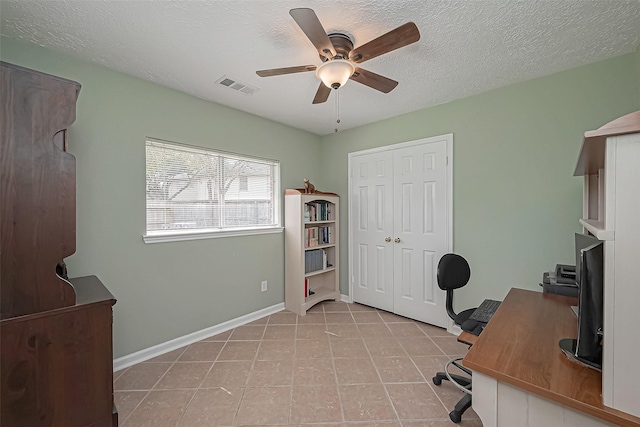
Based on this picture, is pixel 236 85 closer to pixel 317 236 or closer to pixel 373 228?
pixel 317 236

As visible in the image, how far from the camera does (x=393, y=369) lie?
210 centimetres

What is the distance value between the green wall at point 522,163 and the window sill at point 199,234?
7.18ft

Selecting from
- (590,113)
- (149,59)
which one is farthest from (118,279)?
(590,113)

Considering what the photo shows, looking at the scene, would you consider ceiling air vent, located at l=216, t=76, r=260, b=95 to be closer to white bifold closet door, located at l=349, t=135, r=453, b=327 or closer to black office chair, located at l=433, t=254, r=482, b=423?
white bifold closet door, located at l=349, t=135, r=453, b=327

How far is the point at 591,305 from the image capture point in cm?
97

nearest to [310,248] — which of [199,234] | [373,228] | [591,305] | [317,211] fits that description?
[317,211]

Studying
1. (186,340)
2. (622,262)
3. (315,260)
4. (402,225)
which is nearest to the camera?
(622,262)

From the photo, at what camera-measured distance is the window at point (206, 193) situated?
7.85 ft

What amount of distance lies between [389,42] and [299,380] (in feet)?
7.75

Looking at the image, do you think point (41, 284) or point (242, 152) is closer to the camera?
point (41, 284)

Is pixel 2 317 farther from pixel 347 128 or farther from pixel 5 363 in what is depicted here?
pixel 347 128

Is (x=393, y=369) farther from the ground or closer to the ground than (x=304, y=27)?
closer to the ground

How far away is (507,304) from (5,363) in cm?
283

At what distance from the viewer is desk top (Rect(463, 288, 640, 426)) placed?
2.74 feet
